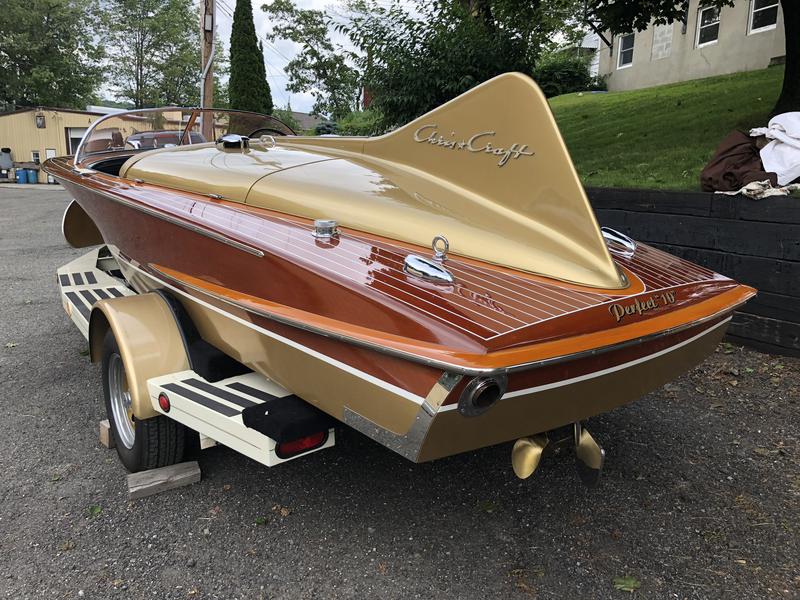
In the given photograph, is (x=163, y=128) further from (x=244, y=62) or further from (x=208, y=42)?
(x=244, y=62)

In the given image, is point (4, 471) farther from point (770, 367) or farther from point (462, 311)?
point (770, 367)

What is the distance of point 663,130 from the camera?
759cm

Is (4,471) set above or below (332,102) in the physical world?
below

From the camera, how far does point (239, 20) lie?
57.9 ft

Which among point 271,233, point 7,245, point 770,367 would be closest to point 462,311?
point 271,233

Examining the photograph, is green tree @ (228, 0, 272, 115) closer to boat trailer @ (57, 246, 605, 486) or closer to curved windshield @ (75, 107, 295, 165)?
curved windshield @ (75, 107, 295, 165)

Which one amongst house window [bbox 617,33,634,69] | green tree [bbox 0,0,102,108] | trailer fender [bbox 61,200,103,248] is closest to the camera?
trailer fender [bbox 61,200,103,248]

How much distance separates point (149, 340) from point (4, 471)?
3.52 feet

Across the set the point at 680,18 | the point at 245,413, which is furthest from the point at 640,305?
the point at 680,18

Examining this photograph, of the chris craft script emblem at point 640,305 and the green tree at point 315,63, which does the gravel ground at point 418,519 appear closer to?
the chris craft script emblem at point 640,305

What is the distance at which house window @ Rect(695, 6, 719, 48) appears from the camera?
1452 centimetres

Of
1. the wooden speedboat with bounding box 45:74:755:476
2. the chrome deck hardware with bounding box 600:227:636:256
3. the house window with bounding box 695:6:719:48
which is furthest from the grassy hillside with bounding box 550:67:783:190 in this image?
the house window with bounding box 695:6:719:48

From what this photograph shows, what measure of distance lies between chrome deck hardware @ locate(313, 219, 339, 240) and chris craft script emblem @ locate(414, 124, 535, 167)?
2.22 ft

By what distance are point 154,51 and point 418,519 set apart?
123ft
